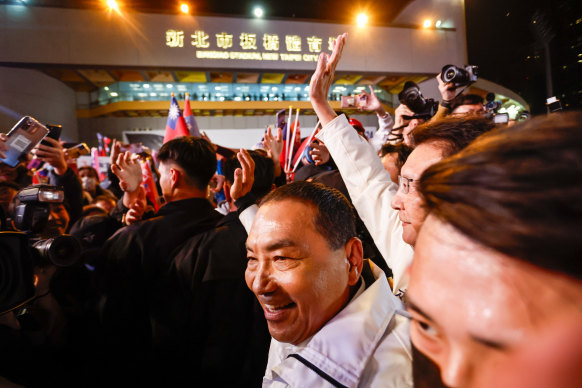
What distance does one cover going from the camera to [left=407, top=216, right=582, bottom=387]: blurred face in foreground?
0.34 metres

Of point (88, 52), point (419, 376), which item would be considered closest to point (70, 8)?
point (88, 52)

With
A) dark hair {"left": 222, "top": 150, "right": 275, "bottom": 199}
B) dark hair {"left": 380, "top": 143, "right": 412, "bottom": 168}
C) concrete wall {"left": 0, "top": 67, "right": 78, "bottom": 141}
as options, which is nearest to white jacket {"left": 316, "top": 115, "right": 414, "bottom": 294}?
dark hair {"left": 222, "top": 150, "right": 275, "bottom": 199}

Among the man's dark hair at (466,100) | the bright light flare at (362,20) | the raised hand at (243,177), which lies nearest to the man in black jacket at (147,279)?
the raised hand at (243,177)

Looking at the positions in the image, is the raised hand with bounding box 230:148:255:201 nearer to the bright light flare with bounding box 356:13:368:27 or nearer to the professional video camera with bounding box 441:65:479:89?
the professional video camera with bounding box 441:65:479:89

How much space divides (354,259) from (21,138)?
2.03 metres

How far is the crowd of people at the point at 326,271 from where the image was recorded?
347 mm

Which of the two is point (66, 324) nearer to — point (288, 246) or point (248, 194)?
point (248, 194)

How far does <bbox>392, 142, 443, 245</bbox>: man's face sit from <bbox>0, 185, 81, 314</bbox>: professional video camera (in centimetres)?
138

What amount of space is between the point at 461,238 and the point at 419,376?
0.33 metres

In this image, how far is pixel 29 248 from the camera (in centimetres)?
131

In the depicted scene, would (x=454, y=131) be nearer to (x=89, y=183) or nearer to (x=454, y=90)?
(x=454, y=90)

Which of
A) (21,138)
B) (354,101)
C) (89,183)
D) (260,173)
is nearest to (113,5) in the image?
(89,183)

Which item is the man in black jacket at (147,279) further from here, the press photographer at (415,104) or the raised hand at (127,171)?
the press photographer at (415,104)

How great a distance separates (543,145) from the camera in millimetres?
360
